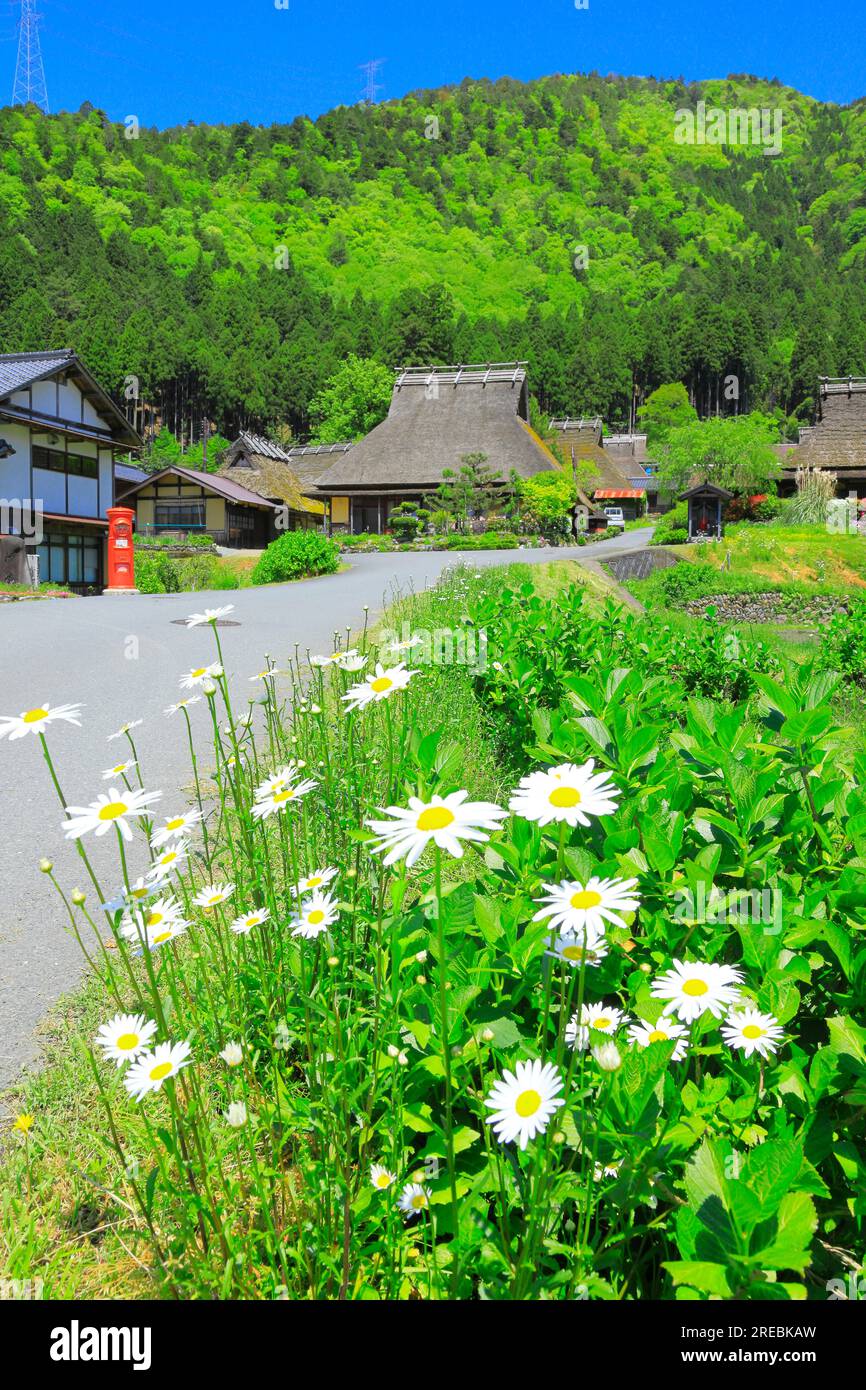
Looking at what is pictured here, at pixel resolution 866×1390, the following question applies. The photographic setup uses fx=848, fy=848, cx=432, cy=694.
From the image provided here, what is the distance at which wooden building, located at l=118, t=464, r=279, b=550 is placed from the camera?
3812cm

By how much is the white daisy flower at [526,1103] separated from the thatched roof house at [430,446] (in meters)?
39.7

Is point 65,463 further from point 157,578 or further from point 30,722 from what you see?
point 30,722

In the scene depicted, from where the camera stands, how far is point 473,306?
9800 cm

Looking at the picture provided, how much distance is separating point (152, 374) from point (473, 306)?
47886mm

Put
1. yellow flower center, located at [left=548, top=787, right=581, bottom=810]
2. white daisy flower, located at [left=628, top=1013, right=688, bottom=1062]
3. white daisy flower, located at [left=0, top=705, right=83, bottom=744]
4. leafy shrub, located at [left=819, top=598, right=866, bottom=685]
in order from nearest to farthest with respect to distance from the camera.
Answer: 1. yellow flower center, located at [left=548, top=787, right=581, bottom=810]
2. white daisy flower, located at [left=628, top=1013, right=688, bottom=1062]
3. white daisy flower, located at [left=0, top=705, right=83, bottom=744]
4. leafy shrub, located at [left=819, top=598, right=866, bottom=685]

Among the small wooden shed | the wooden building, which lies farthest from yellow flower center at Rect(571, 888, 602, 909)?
the wooden building

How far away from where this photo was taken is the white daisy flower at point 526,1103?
0.86 meters

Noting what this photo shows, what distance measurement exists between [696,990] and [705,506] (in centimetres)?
4020

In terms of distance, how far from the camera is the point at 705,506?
3841 cm

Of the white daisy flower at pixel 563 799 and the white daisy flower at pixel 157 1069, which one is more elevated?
the white daisy flower at pixel 563 799

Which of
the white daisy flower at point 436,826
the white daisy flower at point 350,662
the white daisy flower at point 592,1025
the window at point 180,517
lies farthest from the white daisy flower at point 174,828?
the window at point 180,517

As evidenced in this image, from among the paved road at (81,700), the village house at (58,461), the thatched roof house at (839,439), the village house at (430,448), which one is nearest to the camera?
the paved road at (81,700)

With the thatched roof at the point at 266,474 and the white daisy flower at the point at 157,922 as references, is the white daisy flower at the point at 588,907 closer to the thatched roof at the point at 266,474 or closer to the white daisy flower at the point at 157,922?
the white daisy flower at the point at 157,922

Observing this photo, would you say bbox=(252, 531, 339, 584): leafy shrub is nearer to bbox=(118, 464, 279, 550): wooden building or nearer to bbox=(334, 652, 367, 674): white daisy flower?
bbox=(334, 652, 367, 674): white daisy flower
